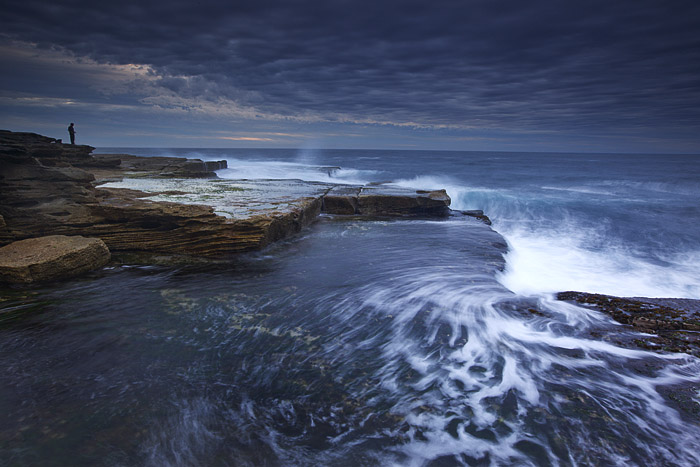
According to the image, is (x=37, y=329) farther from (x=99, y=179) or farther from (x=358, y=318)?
(x=99, y=179)

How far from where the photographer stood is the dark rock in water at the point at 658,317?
4.34m

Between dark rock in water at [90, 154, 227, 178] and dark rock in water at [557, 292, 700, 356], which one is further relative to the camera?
dark rock in water at [90, 154, 227, 178]

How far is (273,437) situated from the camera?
286 cm

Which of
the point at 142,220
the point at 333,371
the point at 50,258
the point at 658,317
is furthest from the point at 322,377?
the point at 142,220

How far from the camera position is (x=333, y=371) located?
3.76m

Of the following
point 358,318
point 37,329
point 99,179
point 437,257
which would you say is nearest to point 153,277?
point 37,329

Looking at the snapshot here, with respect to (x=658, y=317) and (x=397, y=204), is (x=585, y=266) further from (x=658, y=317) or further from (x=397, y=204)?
(x=397, y=204)

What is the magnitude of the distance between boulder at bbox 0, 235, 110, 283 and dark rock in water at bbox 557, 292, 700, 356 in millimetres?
8498

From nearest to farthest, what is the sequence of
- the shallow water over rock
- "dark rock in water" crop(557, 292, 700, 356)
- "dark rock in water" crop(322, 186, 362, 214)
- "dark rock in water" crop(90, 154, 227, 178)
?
the shallow water over rock < "dark rock in water" crop(557, 292, 700, 356) < "dark rock in water" crop(322, 186, 362, 214) < "dark rock in water" crop(90, 154, 227, 178)

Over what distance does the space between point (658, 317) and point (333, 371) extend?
4.98 meters

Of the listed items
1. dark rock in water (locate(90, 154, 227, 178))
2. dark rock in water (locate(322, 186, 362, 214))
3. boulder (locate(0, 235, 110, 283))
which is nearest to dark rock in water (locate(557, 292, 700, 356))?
dark rock in water (locate(322, 186, 362, 214))

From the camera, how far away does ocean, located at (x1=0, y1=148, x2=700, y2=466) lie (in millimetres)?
2773

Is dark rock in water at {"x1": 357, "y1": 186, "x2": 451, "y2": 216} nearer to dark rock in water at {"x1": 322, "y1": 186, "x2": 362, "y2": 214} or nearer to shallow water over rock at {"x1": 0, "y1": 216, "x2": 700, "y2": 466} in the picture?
dark rock in water at {"x1": 322, "y1": 186, "x2": 362, "y2": 214}

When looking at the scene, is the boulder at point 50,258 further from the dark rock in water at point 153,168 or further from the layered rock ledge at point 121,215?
the dark rock in water at point 153,168
